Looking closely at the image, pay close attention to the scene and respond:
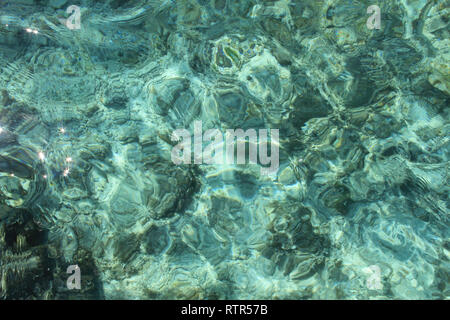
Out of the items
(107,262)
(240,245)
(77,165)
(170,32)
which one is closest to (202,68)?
(170,32)

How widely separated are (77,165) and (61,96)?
2.45 feet

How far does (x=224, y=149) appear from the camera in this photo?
10.1 ft

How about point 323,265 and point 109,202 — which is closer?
point 323,265

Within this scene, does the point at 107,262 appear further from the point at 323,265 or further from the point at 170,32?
the point at 170,32

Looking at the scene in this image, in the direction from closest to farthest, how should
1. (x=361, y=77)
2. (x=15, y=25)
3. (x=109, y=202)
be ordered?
(x=109, y=202)
(x=361, y=77)
(x=15, y=25)

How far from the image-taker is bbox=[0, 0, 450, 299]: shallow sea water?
8.91ft

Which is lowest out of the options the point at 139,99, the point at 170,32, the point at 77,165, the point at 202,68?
the point at 77,165

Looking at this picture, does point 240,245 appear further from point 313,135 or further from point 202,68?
point 202,68

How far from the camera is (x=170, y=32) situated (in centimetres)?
346

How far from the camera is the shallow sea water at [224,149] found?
8.91 feet

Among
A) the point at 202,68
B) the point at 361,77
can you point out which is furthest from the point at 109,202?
the point at 361,77

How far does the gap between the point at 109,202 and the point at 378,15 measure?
3136mm
